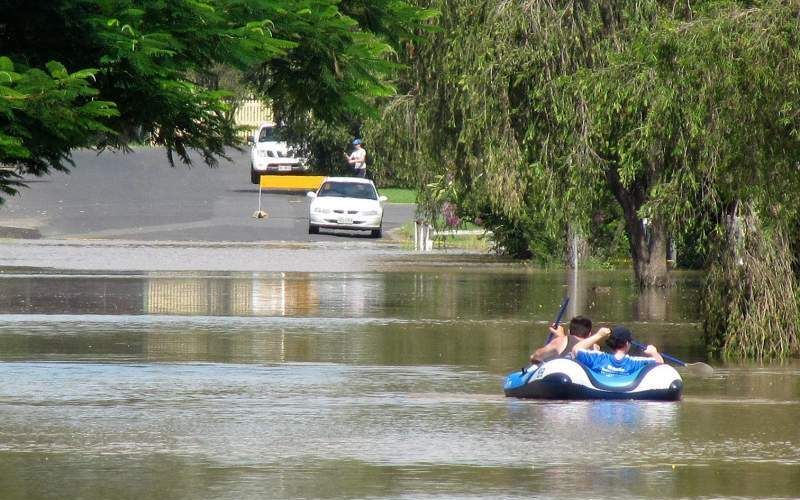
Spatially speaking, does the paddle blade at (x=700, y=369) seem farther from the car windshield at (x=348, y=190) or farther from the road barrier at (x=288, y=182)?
the road barrier at (x=288, y=182)

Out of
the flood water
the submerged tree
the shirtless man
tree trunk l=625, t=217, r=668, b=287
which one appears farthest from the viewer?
tree trunk l=625, t=217, r=668, b=287

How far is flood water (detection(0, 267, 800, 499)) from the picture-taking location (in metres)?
10.4

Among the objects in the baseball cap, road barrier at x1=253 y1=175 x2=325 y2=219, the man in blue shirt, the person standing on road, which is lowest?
the man in blue shirt

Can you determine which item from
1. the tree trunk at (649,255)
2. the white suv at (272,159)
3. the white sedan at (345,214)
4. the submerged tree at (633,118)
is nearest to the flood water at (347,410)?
the tree trunk at (649,255)

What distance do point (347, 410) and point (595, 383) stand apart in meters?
2.11

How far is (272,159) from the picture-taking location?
187ft

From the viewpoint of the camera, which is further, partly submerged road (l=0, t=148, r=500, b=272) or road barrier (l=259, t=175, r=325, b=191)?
road barrier (l=259, t=175, r=325, b=191)

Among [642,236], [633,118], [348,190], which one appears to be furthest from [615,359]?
[348,190]

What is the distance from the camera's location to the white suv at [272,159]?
2221 inches

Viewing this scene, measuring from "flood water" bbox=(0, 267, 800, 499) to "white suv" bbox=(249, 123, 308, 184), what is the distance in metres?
31.8

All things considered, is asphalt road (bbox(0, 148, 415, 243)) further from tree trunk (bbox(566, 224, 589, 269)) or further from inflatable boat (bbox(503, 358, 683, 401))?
inflatable boat (bbox(503, 358, 683, 401))

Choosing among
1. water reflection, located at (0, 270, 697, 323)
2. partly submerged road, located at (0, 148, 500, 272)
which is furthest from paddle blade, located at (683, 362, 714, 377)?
partly submerged road, located at (0, 148, 500, 272)

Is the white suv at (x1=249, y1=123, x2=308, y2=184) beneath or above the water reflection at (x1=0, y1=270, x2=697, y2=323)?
above

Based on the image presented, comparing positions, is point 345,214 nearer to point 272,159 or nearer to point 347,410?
point 272,159
